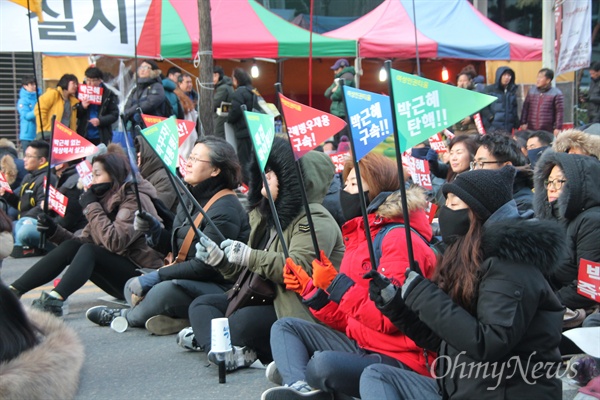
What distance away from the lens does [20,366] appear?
3814 mm

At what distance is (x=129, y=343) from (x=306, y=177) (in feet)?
7.15

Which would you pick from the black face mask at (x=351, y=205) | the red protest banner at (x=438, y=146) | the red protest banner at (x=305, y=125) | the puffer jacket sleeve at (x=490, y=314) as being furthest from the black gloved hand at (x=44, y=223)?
the puffer jacket sleeve at (x=490, y=314)

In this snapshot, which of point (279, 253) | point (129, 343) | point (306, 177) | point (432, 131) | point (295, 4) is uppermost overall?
point (295, 4)

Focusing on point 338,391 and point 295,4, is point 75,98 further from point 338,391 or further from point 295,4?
point 338,391

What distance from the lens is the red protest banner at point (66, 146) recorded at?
22.3ft

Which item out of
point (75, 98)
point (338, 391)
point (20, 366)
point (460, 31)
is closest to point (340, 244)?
point (338, 391)

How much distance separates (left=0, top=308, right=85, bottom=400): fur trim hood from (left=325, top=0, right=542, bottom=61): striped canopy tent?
11238 mm

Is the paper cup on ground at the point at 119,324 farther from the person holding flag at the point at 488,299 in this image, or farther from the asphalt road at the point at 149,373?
the person holding flag at the point at 488,299

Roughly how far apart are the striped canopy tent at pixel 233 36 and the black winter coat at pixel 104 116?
48.6 inches

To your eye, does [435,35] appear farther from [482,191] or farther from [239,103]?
[482,191]

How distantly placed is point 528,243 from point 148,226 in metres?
3.73

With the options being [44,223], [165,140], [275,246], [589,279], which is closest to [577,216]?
[589,279]

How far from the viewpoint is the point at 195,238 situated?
5.62 m

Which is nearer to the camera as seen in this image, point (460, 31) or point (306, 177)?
point (306, 177)
